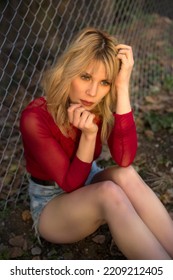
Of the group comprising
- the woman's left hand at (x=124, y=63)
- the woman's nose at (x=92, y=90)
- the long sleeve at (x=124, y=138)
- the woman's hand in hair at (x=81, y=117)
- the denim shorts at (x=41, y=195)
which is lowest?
the denim shorts at (x=41, y=195)

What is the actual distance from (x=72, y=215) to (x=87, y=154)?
1.11ft

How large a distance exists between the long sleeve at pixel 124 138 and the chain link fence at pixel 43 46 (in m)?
0.88

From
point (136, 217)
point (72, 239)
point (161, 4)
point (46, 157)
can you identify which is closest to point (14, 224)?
point (72, 239)

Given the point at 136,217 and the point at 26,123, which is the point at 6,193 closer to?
the point at 26,123

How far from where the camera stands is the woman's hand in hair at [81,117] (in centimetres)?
224

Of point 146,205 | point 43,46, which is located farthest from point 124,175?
point 43,46

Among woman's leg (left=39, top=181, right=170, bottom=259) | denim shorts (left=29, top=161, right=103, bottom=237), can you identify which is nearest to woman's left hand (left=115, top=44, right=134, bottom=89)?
woman's leg (left=39, top=181, right=170, bottom=259)

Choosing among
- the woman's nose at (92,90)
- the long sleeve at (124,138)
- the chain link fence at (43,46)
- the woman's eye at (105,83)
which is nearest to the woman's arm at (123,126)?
the long sleeve at (124,138)

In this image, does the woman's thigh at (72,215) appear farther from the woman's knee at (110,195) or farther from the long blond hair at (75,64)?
the long blond hair at (75,64)

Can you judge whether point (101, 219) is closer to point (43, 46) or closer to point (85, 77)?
point (85, 77)

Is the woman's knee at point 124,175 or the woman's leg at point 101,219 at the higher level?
the woman's knee at point 124,175

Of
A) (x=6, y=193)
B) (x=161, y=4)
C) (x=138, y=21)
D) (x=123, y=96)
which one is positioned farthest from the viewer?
(x=161, y=4)
